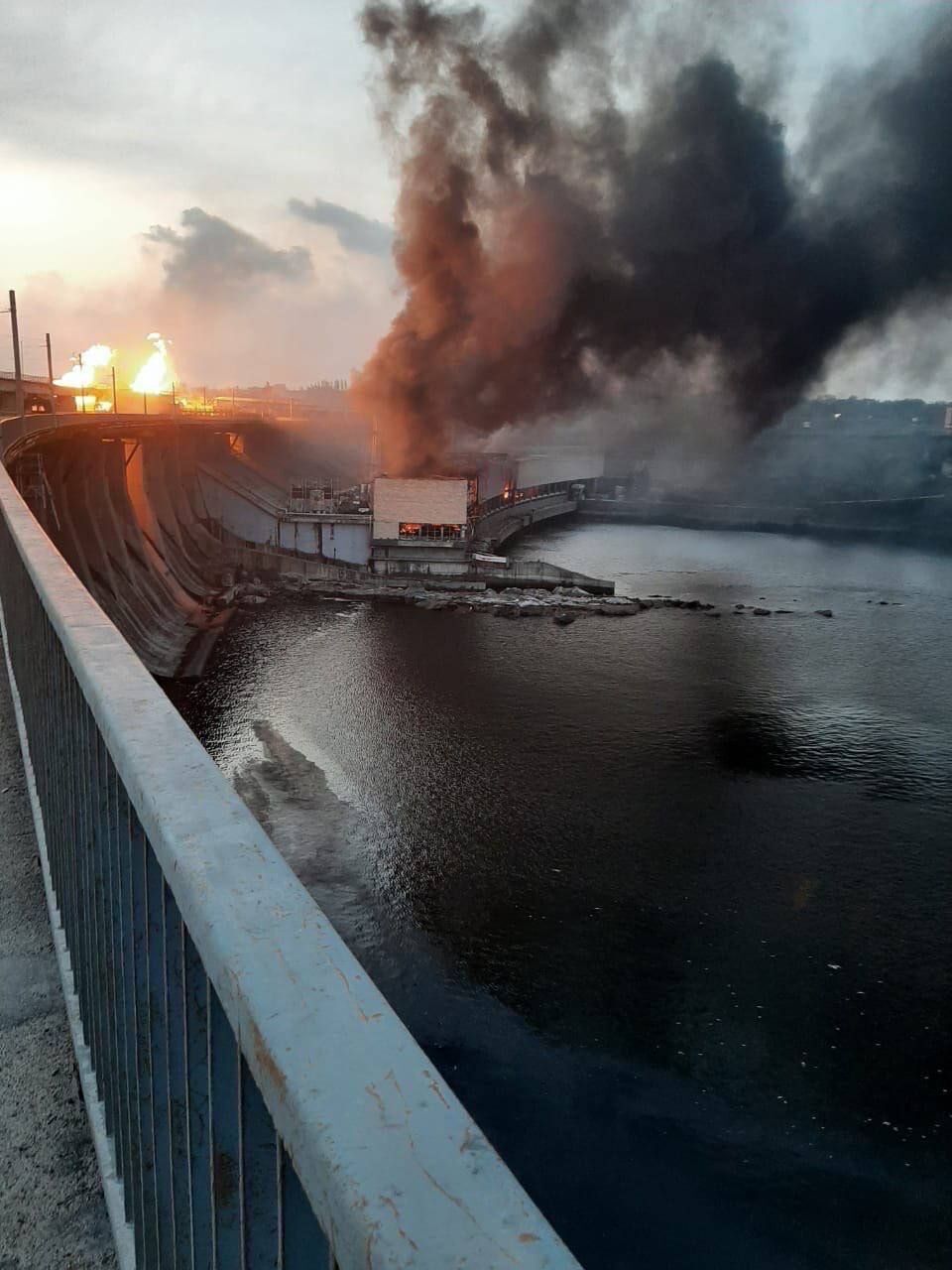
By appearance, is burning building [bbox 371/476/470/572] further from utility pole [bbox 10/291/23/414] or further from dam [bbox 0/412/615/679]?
utility pole [bbox 10/291/23/414]

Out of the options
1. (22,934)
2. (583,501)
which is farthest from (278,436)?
(22,934)

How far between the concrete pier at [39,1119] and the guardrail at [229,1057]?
8 centimetres

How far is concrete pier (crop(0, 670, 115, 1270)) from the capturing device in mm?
1757

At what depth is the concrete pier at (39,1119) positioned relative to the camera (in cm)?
176

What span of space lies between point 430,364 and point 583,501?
70.9 ft

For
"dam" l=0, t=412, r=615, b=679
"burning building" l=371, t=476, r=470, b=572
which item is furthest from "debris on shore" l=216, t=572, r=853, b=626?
"burning building" l=371, t=476, r=470, b=572

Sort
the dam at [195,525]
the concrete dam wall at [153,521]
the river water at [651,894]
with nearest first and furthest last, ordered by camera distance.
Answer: the river water at [651,894]
the concrete dam wall at [153,521]
the dam at [195,525]

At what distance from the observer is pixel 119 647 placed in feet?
6.07

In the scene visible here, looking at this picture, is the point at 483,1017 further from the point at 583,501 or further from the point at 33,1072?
the point at 583,501

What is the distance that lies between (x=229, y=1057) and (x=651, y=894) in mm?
15426

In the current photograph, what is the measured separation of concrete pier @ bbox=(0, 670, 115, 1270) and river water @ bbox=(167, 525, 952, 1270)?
28.9ft

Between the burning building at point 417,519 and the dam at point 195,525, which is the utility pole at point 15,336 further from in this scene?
the burning building at point 417,519

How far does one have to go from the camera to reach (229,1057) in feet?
3.50

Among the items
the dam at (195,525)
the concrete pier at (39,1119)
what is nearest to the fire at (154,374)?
the dam at (195,525)
